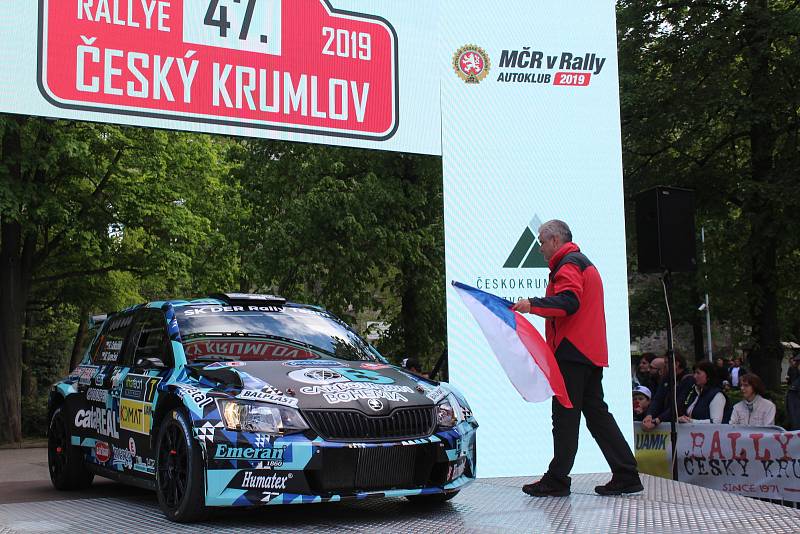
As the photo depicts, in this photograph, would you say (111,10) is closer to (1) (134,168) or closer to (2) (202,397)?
(2) (202,397)

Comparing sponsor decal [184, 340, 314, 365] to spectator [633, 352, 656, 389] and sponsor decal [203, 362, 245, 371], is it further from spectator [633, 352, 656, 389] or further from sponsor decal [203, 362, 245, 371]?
spectator [633, 352, 656, 389]

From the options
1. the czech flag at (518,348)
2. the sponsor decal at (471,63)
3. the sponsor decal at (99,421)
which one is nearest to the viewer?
the czech flag at (518,348)

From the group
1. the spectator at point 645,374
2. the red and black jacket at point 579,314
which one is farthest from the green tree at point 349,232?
the red and black jacket at point 579,314

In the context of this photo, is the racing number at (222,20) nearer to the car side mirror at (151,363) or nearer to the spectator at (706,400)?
the car side mirror at (151,363)

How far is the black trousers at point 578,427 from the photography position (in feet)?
23.3

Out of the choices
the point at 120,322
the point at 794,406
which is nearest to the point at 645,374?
the point at 794,406

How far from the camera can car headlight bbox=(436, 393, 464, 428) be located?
6.50 m

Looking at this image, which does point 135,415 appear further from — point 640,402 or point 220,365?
point 640,402

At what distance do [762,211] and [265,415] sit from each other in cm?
1812

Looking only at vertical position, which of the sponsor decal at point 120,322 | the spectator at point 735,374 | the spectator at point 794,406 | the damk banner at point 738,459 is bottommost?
the spectator at point 735,374

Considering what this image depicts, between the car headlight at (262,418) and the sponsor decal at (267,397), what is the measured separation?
0.03 m

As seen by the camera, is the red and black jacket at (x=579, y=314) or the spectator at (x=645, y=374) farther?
the spectator at (x=645, y=374)

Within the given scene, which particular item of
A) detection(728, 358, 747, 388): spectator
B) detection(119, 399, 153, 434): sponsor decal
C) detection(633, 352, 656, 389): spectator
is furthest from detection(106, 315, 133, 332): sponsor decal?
detection(728, 358, 747, 388): spectator

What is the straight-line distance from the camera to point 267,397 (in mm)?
6039
